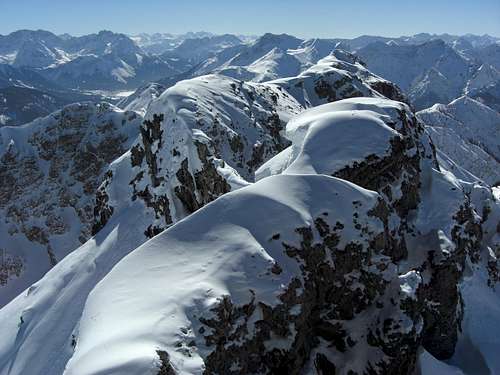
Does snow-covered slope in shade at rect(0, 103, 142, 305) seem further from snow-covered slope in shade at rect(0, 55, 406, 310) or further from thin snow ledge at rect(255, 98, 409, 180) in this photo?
thin snow ledge at rect(255, 98, 409, 180)

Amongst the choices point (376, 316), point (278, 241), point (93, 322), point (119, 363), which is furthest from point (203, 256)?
point (376, 316)

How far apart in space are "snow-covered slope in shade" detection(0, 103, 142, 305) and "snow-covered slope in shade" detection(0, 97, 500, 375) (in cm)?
4795

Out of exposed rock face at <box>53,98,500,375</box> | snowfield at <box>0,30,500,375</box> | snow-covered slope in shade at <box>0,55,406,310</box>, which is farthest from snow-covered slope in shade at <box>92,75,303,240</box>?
exposed rock face at <box>53,98,500,375</box>

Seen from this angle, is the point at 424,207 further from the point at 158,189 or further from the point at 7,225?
the point at 7,225

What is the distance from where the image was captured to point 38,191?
3770 inches

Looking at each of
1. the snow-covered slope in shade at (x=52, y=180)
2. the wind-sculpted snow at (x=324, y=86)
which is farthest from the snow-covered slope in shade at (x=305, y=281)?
the snow-covered slope in shade at (x=52, y=180)

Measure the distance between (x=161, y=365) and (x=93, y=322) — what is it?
5006 mm

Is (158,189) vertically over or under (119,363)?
under

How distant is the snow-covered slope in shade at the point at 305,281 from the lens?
17344 millimetres

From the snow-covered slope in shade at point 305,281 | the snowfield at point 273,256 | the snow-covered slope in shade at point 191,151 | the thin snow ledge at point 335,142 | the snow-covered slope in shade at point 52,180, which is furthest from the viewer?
the snow-covered slope in shade at point 52,180

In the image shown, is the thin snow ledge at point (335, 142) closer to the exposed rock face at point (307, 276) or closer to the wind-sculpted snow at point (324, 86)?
the exposed rock face at point (307, 276)

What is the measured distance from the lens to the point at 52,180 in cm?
9694

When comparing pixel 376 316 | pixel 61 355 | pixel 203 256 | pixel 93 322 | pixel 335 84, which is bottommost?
pixel 61 355

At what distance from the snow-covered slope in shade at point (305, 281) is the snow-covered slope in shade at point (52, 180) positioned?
4795cm
